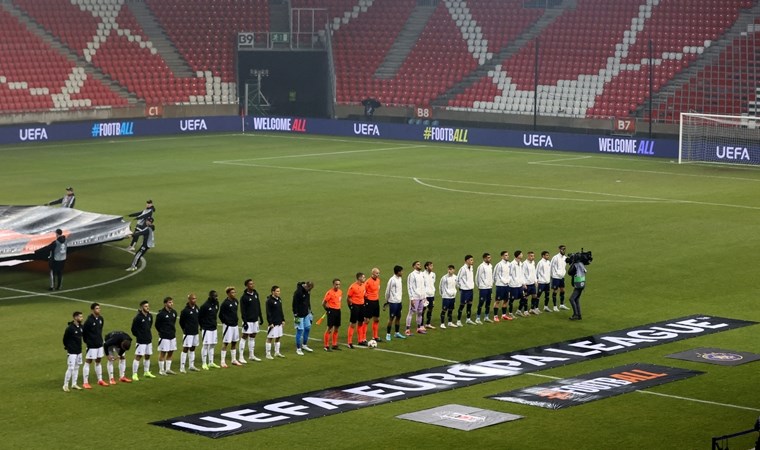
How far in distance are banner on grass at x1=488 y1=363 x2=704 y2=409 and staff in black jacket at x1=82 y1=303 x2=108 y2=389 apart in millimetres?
7050

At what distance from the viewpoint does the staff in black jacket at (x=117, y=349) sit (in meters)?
23.4

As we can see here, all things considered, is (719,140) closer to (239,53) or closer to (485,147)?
(485,147)

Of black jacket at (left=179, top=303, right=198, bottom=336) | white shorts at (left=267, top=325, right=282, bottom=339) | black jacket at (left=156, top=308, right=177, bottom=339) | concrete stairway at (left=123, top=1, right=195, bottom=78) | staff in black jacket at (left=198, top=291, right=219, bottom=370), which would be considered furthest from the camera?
concrete stairway at (left=123, top=1, right=195, bottom=78)

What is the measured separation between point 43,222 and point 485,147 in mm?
36236

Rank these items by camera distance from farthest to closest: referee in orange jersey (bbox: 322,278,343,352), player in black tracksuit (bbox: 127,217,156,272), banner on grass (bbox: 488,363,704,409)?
player in black tracksuit (bbox: 127,217,156,272), referee in orange jersey (bbox: 322,278,343,352), banner on grass (bbox: 488,363,704,409)

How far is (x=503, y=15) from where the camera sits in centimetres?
8031

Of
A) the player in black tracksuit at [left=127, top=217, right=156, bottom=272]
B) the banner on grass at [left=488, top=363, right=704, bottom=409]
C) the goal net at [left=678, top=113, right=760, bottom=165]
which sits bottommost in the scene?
the banner on grass at [left=488, top=363, right=704, bottom=409]

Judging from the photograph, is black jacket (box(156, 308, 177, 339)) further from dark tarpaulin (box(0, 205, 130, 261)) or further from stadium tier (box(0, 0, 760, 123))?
stadium tier (box(0, 0, 760, 123))

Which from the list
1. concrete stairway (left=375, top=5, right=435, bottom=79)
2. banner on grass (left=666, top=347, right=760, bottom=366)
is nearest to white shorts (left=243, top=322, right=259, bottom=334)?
banner on grass (left=666, top=347, right=760, bottom=366)

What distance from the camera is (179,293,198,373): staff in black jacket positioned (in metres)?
24.3

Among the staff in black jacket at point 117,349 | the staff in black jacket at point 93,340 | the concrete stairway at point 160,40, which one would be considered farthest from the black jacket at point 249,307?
the concrete stairway at point 160,40

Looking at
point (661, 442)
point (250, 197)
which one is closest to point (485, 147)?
point (250, 197)

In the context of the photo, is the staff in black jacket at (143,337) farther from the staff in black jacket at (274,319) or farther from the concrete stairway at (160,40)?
the concrete stairway at (160,40)

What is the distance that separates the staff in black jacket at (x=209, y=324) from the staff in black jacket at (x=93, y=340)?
81.1 inches
